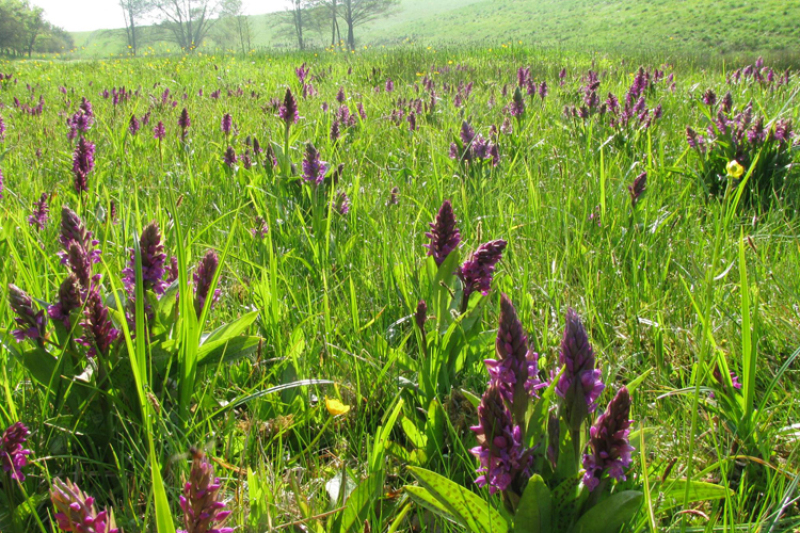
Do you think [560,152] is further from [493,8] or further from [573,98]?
[493,8]

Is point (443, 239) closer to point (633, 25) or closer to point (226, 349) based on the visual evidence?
point (226, 349)

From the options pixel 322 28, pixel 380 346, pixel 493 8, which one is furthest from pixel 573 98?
pixel 322 28

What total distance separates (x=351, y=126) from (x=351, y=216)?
2169 millimetres

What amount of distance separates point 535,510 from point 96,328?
3.51 feet

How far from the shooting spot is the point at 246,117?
5.57 metres

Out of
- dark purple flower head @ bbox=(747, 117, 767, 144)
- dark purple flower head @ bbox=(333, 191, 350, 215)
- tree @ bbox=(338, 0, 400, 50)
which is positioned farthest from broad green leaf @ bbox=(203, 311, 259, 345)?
tree @ bbox=(338, 0, 400, 50)

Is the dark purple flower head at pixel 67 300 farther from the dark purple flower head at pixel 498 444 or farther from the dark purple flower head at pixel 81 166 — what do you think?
the dark purple flower head at pixel 81 166

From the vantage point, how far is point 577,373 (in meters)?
0.80

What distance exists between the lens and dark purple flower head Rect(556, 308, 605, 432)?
776 millimetres

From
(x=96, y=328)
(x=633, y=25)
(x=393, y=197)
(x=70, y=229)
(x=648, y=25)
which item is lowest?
(x=96, y=328)

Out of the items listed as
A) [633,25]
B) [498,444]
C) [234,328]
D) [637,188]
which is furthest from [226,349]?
[633,25]

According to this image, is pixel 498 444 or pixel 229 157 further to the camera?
pixel 229 157

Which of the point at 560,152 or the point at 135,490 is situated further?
the point at 560,152

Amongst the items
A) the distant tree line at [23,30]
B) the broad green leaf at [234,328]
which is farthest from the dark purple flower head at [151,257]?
the distant tree line at [23,30]
